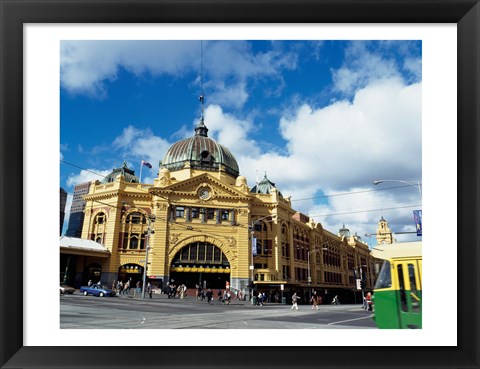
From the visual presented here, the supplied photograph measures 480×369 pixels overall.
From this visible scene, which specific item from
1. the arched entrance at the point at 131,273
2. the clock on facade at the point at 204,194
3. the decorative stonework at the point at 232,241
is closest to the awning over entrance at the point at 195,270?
the decorative stonework at the point at 232,241

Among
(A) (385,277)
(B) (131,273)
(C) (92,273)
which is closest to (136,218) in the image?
(B) (131,273)

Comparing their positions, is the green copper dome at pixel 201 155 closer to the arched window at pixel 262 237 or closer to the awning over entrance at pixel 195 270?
the arched window at pixel 262 237

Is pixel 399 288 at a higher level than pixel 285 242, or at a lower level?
higher

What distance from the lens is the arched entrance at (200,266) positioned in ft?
107

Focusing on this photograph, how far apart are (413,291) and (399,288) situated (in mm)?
444

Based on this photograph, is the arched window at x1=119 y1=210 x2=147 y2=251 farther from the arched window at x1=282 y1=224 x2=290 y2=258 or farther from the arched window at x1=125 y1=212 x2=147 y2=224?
the arched window at x1=282 y1=224 x2=290 y2=258

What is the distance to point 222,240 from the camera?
33.5 metres

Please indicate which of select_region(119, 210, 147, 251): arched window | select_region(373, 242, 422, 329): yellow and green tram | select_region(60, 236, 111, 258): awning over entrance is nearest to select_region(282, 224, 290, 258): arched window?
select_region(119, 210, 147, 251): arched window

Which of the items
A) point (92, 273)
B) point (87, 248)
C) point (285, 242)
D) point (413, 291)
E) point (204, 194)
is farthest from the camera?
point (285, 242)

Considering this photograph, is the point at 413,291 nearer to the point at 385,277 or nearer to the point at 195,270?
the point at 385,277

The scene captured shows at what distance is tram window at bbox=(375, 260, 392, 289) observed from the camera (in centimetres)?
922
